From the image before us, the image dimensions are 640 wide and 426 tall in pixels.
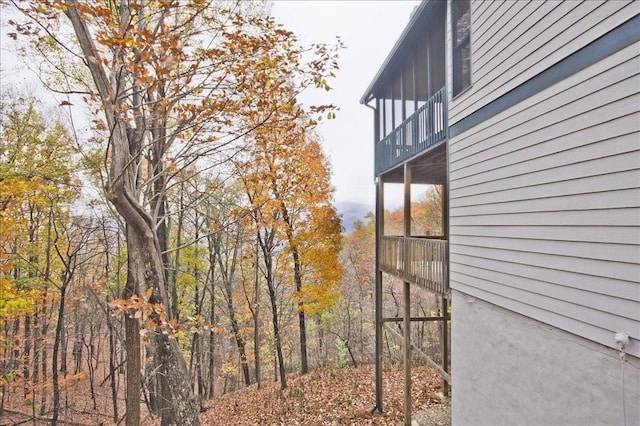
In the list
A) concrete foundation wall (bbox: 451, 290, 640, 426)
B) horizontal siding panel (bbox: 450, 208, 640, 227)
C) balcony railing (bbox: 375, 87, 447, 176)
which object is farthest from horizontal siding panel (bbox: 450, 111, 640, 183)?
balcony railing (bbox: 375, 87, 447, 176)

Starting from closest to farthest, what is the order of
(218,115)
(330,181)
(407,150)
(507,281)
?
(507,281) < (218,115) < (407,150) < (330,181)

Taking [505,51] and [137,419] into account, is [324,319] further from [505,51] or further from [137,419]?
[505,51]

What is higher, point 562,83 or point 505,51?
point 505,51

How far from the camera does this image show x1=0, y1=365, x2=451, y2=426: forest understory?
9.10m

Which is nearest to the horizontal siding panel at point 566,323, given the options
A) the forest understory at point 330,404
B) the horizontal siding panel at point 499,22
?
the horizontal siding panel at point 499,22

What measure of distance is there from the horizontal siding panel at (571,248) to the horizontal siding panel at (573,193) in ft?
1.09

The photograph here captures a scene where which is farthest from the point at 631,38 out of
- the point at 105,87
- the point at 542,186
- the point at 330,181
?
the point at 330,181

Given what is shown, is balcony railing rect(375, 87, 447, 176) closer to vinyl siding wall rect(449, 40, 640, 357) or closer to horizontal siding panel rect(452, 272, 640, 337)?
vinyl siding wall rect(449, 40, 640, 357)

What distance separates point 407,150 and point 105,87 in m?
5.91

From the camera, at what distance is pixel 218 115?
507 centimetres

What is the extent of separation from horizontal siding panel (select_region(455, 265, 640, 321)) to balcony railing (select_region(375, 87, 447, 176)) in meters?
2.70

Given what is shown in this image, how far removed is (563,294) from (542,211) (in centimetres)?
86

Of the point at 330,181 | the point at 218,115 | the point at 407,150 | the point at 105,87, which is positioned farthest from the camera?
the point at 330,181

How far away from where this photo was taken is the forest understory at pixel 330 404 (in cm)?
910
